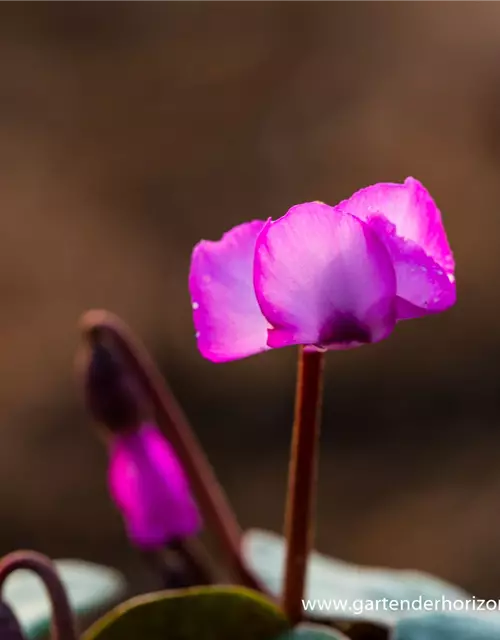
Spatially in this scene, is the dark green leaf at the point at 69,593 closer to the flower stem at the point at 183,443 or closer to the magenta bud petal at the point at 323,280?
the flower stem at the point at 183,443

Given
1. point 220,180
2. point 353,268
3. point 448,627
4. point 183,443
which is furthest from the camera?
point 220,180

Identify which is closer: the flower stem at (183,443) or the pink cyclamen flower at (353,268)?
the pink cyclamen flower at (353,268)

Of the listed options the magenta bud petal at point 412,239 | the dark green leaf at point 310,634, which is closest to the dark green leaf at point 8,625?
the dark green leaf at point 310,634

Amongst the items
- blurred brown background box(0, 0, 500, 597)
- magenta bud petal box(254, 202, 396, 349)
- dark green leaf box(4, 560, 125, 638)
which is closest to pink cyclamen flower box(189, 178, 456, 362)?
magenta bud petal box(254, 202, 396, 349)

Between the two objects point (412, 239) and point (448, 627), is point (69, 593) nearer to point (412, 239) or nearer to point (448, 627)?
point (448, 627)

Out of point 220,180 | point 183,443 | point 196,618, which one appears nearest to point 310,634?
point 196,618

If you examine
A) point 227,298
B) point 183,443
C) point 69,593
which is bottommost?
point 69,593

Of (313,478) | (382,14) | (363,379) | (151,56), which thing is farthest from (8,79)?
(313,478)
